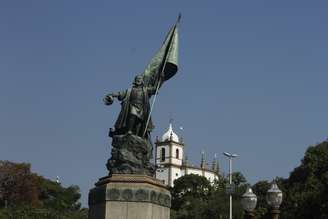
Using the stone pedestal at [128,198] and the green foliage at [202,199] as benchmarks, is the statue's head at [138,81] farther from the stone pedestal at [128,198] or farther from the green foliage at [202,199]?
the green foliage at [202,199]

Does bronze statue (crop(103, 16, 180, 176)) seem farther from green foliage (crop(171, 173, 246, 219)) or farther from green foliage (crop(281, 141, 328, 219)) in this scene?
green foliage (crop(171, 173, 246, 219))

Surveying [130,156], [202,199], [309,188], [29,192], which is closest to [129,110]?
[130,156]

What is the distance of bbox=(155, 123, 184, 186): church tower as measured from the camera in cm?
11631

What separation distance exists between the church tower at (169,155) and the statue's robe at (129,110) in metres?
95.7

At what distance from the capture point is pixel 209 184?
95.7 metres

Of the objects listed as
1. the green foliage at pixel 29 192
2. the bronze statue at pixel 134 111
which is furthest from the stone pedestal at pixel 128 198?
the green foliage at pixel 29 192

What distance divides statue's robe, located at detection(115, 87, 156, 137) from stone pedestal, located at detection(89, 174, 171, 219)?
5.64 ft

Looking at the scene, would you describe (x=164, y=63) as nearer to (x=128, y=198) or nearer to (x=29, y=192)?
(x=128, y=198)

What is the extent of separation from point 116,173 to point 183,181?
77.5 metres

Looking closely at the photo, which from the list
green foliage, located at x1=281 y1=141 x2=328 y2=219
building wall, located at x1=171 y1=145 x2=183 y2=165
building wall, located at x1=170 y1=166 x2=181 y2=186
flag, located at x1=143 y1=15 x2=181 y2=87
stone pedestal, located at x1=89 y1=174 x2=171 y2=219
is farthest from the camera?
building wall, located at x1=171 y1=145 x2=183 y2=165

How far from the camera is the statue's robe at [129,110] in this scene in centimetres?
1956

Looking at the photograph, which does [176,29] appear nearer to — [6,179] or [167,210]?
[167,210]

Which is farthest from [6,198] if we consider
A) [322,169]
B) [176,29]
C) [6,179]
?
[176,29]

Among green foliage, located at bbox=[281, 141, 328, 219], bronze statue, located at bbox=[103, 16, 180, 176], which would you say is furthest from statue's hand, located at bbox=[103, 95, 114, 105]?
green foliage, located at bbox=[281, 141, 328, 219]
